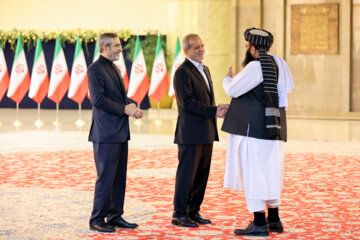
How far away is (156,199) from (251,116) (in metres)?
1.79

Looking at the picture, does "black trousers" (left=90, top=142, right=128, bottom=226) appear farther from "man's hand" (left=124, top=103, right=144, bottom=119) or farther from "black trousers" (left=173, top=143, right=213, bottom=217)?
"black trousers" (left=173, top=143, right=213, bottom=217)

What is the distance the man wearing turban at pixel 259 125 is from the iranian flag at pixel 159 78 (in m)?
10.2

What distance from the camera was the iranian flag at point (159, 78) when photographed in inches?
603

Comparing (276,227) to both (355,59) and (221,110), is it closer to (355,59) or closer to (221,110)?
(221,110)

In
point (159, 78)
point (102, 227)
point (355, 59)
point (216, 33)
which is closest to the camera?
point (102, 227)

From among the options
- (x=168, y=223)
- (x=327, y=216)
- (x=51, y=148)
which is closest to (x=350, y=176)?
(x=327, y=216)

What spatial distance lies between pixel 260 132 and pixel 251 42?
68 cm

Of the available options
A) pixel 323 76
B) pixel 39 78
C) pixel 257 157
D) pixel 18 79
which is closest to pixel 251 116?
pixel 257 157

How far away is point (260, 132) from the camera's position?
5016 millimetres

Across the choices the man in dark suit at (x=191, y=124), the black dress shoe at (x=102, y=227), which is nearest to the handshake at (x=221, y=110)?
the man in dark suit at (x=191, y=124)

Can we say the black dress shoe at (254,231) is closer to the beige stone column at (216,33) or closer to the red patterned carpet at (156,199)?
the red patterned carpet at (156,199)

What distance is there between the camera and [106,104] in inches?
201

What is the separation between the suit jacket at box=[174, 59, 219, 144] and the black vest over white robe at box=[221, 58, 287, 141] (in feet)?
0.86

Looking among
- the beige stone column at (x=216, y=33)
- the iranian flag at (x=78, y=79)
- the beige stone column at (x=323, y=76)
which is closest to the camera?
the iranian flag at (x=78, y=79)
